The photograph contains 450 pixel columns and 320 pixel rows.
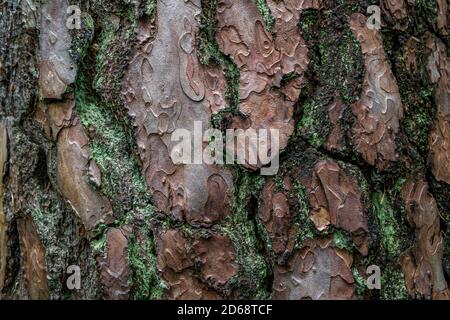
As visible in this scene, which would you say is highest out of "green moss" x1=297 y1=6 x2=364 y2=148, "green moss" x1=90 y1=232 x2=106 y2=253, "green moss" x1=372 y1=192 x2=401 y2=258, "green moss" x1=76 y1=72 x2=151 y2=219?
"green moss" x1=297 y1=6 x2=364 y2=148

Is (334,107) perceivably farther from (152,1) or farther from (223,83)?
(152,1)

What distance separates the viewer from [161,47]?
1.25m

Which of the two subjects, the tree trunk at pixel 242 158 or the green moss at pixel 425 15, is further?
the green moss at pixel 425 15

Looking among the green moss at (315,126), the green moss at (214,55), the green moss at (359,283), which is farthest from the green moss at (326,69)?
the green moss at (359,283)

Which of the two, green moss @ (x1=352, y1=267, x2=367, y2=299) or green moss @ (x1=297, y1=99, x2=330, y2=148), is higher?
green moss @ (x1=297, y1=99, x2=330, y2=148)

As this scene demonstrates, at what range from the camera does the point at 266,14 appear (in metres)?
1.24

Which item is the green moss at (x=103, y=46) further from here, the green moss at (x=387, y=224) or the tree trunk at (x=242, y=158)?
the green moss at (x=387, y=224)

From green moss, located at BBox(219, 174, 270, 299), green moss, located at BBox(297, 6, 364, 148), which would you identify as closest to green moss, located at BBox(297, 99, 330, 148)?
green moss, located at BBox(297, 6, 364, 148)

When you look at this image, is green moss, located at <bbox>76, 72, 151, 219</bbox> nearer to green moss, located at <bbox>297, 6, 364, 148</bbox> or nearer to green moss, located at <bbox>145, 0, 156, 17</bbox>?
green moss, located at <bbox>145, 0, 156, 17</bbox>

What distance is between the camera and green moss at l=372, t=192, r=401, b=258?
125cm

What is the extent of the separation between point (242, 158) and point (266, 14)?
0.29 meters

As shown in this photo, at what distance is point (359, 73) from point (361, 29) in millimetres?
92

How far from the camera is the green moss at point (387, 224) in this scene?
125cm
